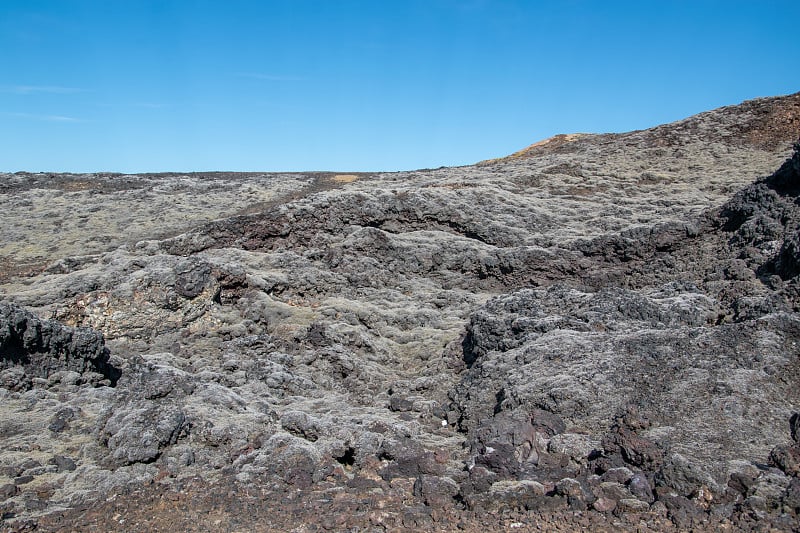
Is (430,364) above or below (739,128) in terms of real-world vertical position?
below

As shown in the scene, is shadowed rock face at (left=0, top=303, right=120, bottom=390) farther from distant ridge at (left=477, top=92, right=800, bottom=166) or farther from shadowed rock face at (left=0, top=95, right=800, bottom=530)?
distant ridge at (left=477, top=92, right=800, bottom=166)

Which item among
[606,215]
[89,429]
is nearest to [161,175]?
[606,215]

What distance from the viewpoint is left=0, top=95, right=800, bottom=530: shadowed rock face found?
6.16 metres

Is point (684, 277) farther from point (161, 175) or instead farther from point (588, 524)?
point (161, 175)

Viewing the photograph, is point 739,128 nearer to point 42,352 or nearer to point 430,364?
point 430,364

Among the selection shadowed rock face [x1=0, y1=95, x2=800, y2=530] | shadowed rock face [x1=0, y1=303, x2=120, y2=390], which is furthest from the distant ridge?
shadowed rock face [x1=0, y1=303, x2=120, y2=390]

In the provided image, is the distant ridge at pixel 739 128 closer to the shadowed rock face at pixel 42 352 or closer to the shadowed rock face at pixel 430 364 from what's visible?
the shadowed rock face at pixel 430 364

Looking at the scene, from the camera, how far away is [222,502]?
6156 mm

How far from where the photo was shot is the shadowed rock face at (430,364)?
616 cm

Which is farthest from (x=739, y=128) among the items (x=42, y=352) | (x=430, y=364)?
(x=42, y=352)

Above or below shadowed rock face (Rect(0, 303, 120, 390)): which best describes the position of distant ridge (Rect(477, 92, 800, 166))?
above

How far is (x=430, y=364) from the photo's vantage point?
35.3 ft

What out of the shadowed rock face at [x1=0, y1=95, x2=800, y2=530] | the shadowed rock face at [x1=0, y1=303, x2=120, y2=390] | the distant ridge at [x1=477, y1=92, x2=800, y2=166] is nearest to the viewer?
the shadowed rock face at [x1=0, y1=95, x2=800, y2=530]

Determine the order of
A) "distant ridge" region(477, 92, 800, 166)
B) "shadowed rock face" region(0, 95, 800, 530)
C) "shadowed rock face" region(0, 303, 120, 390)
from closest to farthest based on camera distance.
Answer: "shadowed rock face" region(0, 95, 800, 530), "shadowed rock face" region(0, 303, 120, 390), "distant ridge" region(477, 92, 800, 166)
